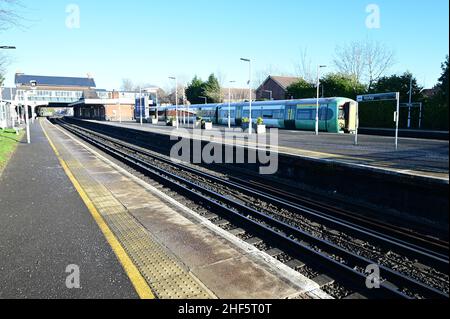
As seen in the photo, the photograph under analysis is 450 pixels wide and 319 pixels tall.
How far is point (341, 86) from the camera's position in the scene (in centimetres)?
4222

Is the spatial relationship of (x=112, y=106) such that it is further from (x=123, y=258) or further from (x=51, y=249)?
(x=123, y=258)

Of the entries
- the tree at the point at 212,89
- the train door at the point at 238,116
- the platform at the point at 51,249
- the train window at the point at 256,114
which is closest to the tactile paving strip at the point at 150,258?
the platform at the point at 51,249

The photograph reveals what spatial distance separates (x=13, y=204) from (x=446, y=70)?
963 centimetres

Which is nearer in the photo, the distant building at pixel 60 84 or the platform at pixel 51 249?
the platform at pixel 51 249

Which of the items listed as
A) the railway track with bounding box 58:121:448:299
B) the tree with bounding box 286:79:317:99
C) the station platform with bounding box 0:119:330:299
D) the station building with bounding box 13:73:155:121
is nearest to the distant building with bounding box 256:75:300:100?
the tree with bounding box 286:79:317:99

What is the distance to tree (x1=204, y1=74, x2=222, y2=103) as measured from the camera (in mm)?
72938

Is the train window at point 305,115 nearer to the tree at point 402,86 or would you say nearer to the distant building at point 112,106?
the tree at point 402,86

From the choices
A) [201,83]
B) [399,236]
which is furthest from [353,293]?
[201,83]

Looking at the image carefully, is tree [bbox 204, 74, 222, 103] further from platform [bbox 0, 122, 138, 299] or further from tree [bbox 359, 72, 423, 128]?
platform [bbox 0, 122, 138, 299]

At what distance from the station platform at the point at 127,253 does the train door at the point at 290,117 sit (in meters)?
23.5

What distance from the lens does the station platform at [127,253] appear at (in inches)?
177

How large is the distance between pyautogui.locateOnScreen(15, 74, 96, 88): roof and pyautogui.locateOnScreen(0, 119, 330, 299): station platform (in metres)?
126

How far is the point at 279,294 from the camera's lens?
445cm

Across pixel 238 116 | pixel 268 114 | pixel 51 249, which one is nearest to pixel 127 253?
pixel 51 249
